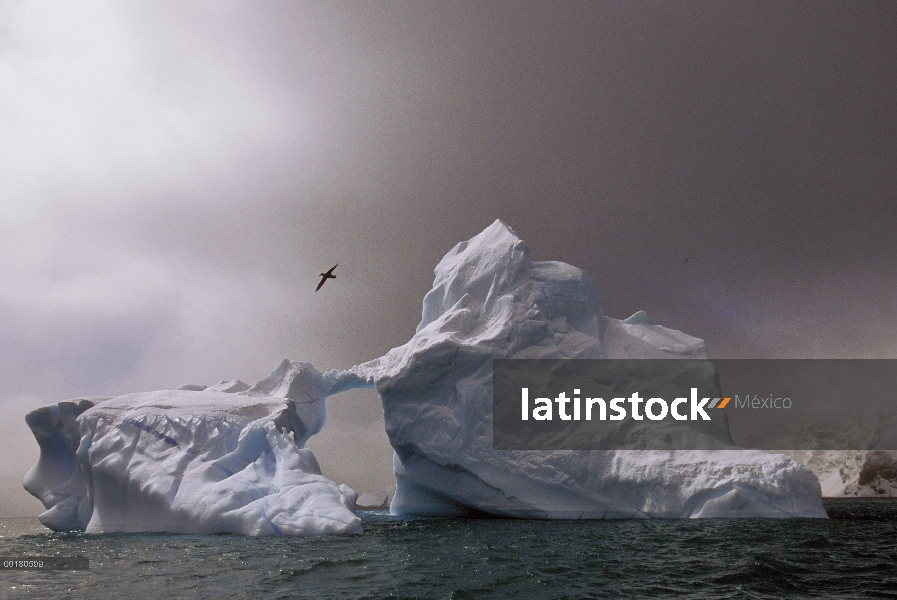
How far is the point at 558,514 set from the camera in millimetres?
17141

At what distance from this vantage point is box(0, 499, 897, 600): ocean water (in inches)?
303

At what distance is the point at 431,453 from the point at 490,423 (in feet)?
6.13

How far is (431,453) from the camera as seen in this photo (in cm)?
1833

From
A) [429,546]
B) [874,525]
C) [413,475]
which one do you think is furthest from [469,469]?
[874,525]

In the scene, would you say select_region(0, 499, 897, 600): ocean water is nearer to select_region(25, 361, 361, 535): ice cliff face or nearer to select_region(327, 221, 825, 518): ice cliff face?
select_region(25, 361, 361, 535): ice cliff face

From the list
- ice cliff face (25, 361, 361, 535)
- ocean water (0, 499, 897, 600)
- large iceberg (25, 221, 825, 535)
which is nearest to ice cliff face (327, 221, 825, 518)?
large iceberg (25, 221, 825, 535)

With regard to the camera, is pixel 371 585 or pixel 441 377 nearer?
pixel 371 585

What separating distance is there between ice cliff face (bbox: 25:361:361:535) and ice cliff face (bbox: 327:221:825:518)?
3798 millimetres

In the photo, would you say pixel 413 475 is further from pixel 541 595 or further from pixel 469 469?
pixel 541 595

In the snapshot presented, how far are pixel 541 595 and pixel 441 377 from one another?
11.6 meters

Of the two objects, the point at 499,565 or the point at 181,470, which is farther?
the point at 181,470
